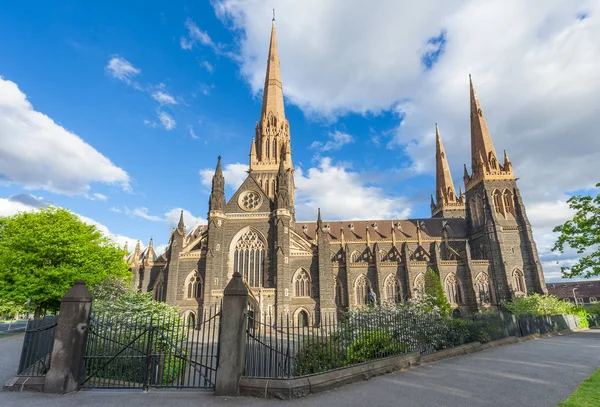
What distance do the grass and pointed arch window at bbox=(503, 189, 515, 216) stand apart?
37.7 m

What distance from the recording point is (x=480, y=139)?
43000 mm

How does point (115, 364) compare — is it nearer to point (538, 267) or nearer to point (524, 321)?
point (524, 321)

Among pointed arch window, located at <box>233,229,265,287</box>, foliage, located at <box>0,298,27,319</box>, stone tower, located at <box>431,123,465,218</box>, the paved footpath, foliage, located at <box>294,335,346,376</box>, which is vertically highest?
stone tower, located at <box>431,123,465,218</box>

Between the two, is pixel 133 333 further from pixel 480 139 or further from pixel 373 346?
pixel 480 139

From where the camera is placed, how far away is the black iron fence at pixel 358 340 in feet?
23.5

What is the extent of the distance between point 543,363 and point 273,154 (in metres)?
33.9

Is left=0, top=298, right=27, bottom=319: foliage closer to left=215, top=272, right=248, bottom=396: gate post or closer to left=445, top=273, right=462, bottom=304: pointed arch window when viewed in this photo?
left=215, top=272, right=248, bottom=396: gate post

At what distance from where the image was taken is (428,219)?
44812 millimetres

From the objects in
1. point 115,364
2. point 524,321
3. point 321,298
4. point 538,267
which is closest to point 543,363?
point 524,321

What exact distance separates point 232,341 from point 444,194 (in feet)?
167

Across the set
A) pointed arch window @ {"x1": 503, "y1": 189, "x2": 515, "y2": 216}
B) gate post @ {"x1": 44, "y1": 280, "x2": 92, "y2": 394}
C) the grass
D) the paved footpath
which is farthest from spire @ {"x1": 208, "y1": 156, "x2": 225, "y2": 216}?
pointed arch window @ {"x1": 503, "y1": 189, "x2": 515, "y2": 216}

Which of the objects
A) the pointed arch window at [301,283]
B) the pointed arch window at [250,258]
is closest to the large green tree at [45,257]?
the pointed arch window at [250,258]

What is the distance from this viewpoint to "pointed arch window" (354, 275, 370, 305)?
35094mm

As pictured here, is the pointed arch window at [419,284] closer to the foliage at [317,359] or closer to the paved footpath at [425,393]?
the paved footpath at [425,393]
